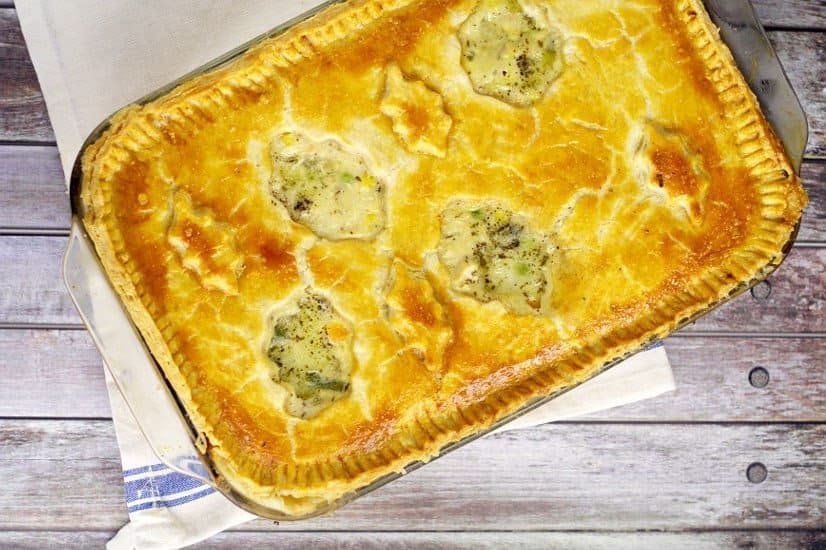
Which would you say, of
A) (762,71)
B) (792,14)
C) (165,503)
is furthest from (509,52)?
(165,503)

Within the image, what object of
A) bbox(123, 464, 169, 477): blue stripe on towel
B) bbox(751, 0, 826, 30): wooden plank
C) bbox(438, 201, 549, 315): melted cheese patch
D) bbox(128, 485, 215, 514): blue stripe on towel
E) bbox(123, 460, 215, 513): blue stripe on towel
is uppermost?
bbox(751, 0, 826, 30): wooden plank

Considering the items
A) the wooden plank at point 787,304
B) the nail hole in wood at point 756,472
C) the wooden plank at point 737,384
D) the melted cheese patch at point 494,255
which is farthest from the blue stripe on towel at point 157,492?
the nail hole in wood at point 756,472

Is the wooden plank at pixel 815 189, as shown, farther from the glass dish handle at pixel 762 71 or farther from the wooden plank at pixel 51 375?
the wooden plank at pixel 51 375

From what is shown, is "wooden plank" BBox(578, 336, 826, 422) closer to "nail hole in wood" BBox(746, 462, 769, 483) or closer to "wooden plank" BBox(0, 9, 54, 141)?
"nail hole in wood" BBox(746, 462, 769, 483)

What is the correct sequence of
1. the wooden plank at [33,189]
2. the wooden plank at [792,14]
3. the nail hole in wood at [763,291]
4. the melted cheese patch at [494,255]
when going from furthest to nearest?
the nail hole in wood at [763,291], the wooden plank at [792,14], the wooden plank at [33,189], the melted cheese patch at [494,255]

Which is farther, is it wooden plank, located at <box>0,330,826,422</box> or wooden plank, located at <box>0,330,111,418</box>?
wooden plank, located at <box>0,330,826,422</box>

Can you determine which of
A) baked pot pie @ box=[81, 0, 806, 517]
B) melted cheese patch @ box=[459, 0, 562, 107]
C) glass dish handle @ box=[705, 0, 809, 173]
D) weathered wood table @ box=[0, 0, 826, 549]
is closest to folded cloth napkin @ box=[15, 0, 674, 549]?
weathered wood table @ box=[0, 0, 826, 549]

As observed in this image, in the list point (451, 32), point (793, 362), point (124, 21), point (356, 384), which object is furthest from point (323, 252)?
point (793, 362)

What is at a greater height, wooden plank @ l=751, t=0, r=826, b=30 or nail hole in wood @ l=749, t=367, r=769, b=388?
wooden plank @ l=751, t=0, r=826, b=30
